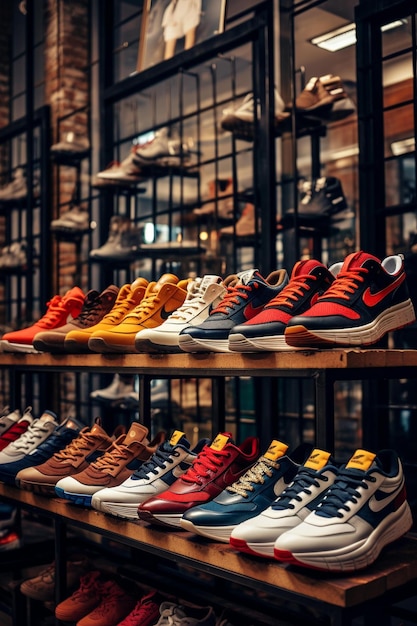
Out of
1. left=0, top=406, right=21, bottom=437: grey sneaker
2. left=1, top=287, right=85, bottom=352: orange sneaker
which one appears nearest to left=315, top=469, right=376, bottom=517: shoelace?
left=1, top=287, right=85, bottom=352: orange sneaker

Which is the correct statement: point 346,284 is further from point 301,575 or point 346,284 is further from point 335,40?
point 335,40

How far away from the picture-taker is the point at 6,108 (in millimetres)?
6359

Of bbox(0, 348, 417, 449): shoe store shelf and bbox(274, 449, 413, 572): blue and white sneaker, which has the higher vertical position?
bbox(0, 348, 417, 449): shoe store shelf

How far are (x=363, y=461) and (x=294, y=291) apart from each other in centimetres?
50

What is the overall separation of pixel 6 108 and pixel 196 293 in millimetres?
4839

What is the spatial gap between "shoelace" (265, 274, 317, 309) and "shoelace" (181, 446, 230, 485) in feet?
1.46

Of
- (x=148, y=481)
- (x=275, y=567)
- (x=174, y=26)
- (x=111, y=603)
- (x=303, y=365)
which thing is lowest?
(x=111, y=603)

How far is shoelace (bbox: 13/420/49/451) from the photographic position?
286 centimetres

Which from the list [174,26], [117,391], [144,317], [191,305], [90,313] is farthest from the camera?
[117,391]

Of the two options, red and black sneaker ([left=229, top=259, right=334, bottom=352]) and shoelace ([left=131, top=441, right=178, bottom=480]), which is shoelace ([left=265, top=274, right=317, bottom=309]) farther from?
shoelace ([left=131, top=441, right=178, bottom=480])

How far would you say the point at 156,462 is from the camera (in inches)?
84.5

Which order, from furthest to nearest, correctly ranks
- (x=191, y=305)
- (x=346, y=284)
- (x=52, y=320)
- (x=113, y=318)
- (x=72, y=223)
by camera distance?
(x=72, y=223)
(x=52, y=320)
(x=113, y=318)
(x=191, y=305)
(x=346, y=284)

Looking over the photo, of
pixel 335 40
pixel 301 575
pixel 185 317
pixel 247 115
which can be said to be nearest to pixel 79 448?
pixel 185 317

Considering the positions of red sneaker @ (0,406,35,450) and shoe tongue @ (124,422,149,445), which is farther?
red sneaker @ (0,406,35,450)
